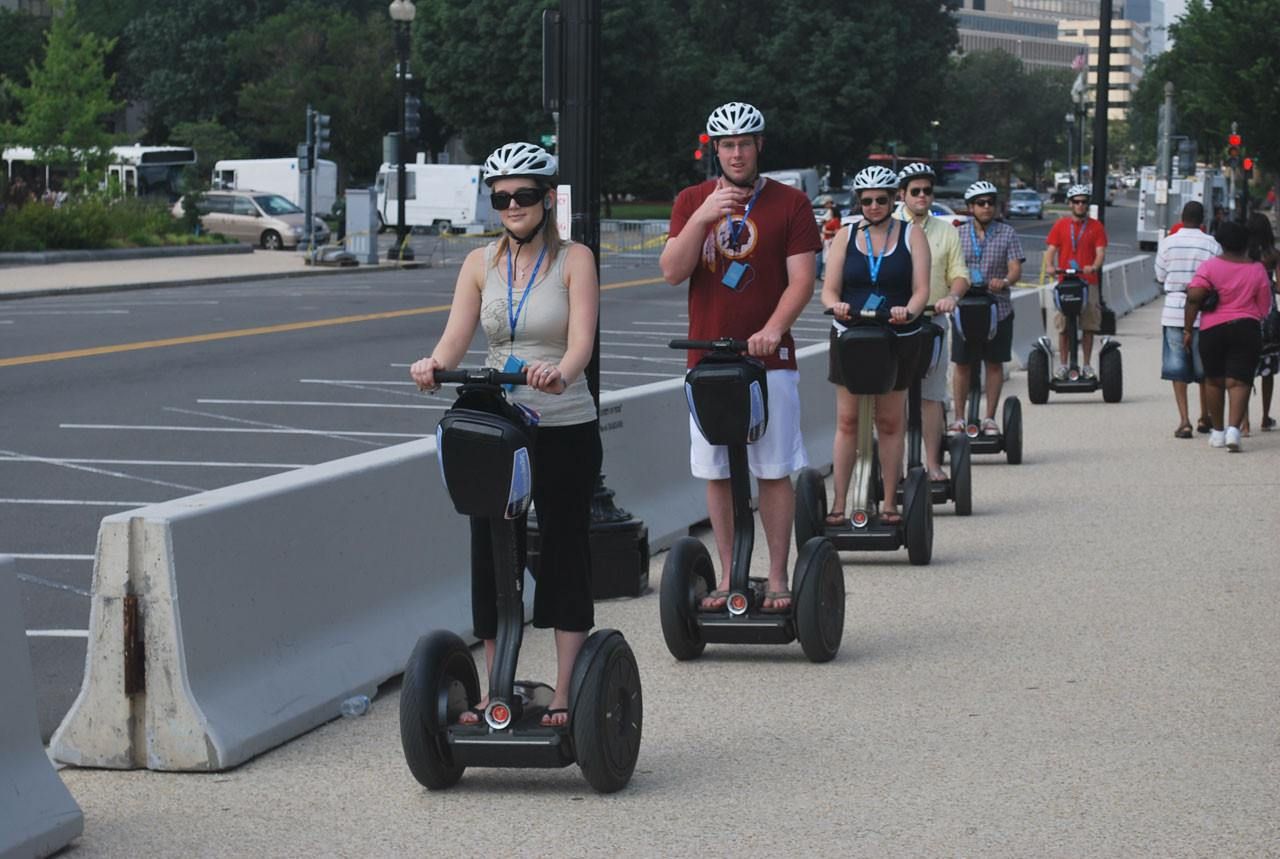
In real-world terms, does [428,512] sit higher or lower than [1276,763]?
higher

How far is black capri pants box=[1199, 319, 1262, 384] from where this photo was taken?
15562 mm

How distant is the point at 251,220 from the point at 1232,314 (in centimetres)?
4396

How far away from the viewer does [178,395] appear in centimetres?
1883

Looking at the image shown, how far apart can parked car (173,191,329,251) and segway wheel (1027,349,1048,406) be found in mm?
38227

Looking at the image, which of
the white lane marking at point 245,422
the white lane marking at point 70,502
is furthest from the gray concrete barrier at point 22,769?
the white lane marking at point 245,422

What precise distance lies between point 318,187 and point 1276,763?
214ft

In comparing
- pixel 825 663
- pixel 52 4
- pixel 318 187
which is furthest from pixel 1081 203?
pixel 318 187

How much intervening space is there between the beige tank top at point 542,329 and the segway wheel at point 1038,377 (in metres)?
14.0

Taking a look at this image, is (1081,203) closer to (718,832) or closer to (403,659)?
(403,659)

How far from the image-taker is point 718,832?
225 inches

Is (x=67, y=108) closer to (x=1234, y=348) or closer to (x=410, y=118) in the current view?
(x=410, y=118)

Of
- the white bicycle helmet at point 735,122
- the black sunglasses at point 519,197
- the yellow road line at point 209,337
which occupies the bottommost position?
the yellow road line at point 209,337

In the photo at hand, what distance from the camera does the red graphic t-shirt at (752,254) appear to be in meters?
→ 8.05

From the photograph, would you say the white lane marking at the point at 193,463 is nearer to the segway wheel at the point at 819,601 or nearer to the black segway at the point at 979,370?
the black segway at the point at 979,370
